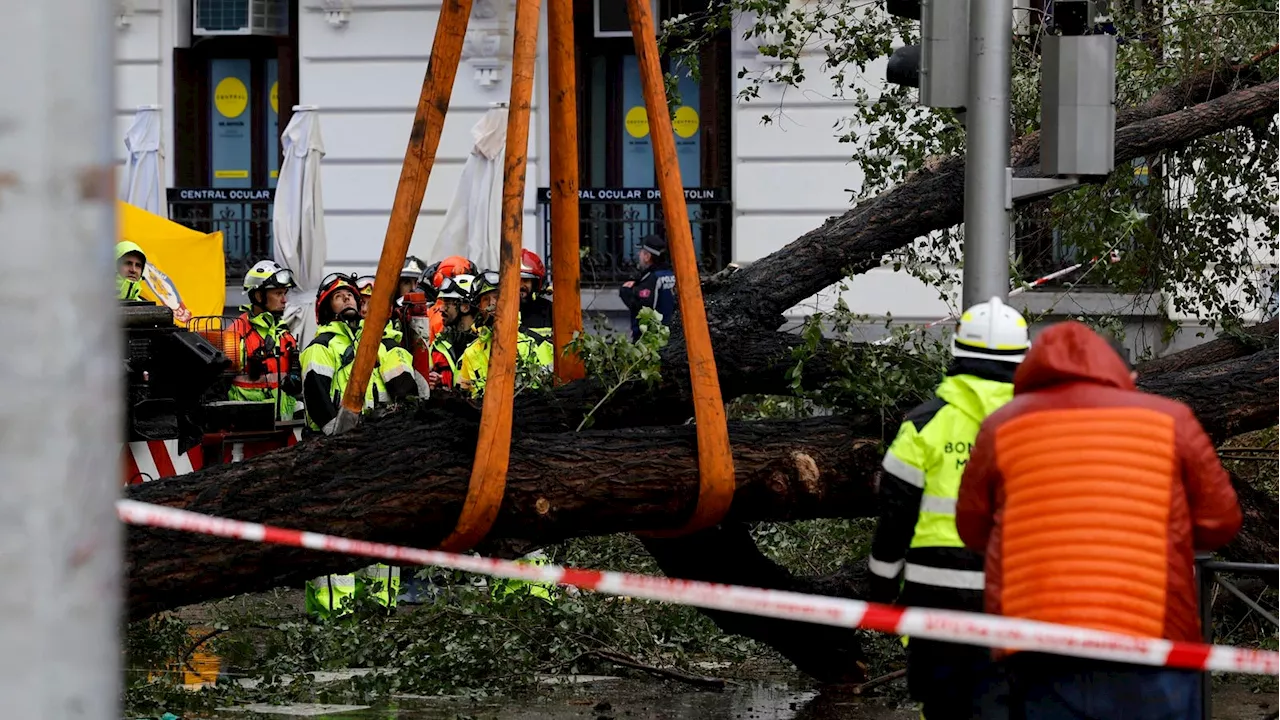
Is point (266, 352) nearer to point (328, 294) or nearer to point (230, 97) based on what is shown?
point (328, 294)

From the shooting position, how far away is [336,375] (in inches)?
364

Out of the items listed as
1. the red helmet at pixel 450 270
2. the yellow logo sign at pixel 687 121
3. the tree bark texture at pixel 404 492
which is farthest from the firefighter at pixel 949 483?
the yellow logo sign at pixel 687 121

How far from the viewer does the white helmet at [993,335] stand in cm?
477

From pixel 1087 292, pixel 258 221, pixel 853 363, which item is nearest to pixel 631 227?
pixel 258 221

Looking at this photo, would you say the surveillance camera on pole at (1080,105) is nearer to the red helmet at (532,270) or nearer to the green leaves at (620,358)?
the green leaves at (620,358)

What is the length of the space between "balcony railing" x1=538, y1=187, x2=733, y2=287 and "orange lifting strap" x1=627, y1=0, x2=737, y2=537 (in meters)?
11.3

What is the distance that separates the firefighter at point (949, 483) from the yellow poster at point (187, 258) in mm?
8940

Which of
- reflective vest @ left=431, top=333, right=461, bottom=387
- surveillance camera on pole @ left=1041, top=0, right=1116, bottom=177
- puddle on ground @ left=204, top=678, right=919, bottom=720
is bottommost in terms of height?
puddle on ground @ left=204, top=678, right=919, bottom=720

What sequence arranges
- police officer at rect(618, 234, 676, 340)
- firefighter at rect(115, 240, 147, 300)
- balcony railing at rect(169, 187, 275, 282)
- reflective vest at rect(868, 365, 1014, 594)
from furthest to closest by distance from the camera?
balcony railing at rect(169, 187, 275, 282) < police officer at rect(618, 234, 676, 340) < firefighter at rect(115, 240, 147, 300) < reflective vest at rect(868, 365, 1014, 594)

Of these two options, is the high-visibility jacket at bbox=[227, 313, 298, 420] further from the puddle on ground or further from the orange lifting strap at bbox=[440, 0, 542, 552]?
the orange lifting strap at bbox=[440, 0, 542, 552]

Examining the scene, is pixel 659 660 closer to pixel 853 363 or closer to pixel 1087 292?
pixel 853 363

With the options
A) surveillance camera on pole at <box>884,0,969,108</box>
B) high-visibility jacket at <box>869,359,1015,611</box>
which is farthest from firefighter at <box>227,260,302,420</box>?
high-visibility jacket at <box>869,359,1015,611</box>

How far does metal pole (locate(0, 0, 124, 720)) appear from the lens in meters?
1.92

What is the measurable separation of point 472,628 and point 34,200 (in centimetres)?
541
